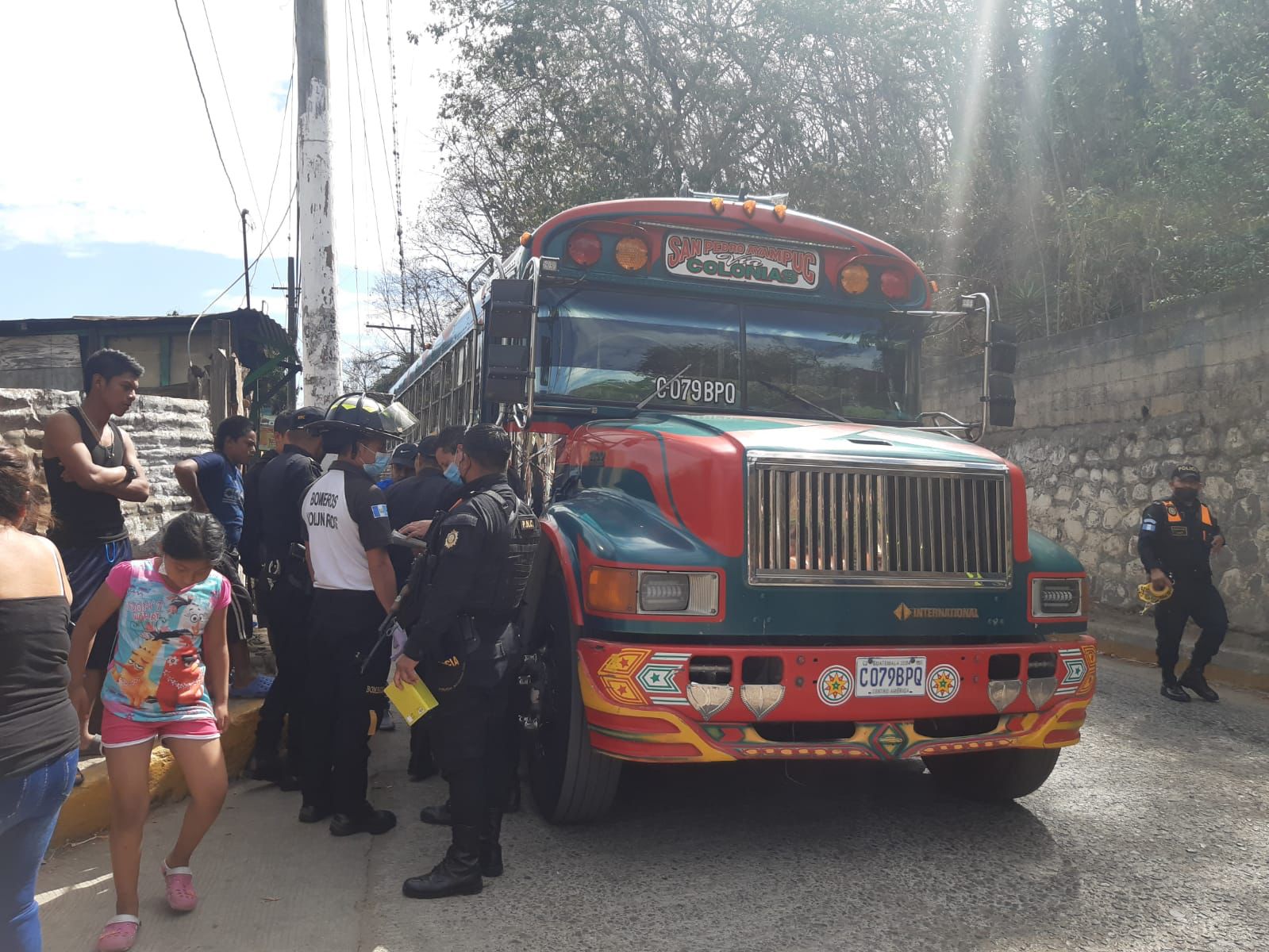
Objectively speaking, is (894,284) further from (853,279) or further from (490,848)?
(490,848)

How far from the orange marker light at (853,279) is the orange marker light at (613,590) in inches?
96.8

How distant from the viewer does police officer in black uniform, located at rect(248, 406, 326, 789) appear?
16.7 feet

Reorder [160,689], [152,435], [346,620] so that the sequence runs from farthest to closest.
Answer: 1. [152,435]
2. [346,620]
3. [160,689]

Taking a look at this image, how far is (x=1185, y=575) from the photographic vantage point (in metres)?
7.52

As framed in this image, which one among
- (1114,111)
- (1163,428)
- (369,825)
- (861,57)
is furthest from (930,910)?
(861,57)

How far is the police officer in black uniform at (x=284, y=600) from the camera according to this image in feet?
16.7

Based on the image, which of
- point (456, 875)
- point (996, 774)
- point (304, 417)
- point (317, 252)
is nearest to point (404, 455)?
point (304, 417)

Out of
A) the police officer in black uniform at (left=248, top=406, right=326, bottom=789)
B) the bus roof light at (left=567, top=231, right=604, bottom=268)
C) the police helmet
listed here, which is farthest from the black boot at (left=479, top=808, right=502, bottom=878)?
→ the bus roof light at (left=567, top=231, right=604, bottom=268)

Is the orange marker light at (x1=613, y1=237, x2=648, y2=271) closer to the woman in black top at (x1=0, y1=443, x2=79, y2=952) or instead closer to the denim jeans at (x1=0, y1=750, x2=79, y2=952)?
the woman in black top at (x1=0, y1=443, x2=79, y2=952)

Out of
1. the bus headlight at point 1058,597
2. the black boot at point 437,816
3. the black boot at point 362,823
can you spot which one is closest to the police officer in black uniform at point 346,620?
the black boot at point 362,823

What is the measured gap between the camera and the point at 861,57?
1844cm

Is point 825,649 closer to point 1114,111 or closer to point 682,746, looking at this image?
point 682,746

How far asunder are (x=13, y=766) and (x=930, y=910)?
9.37ft

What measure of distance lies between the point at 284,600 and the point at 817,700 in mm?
2651
